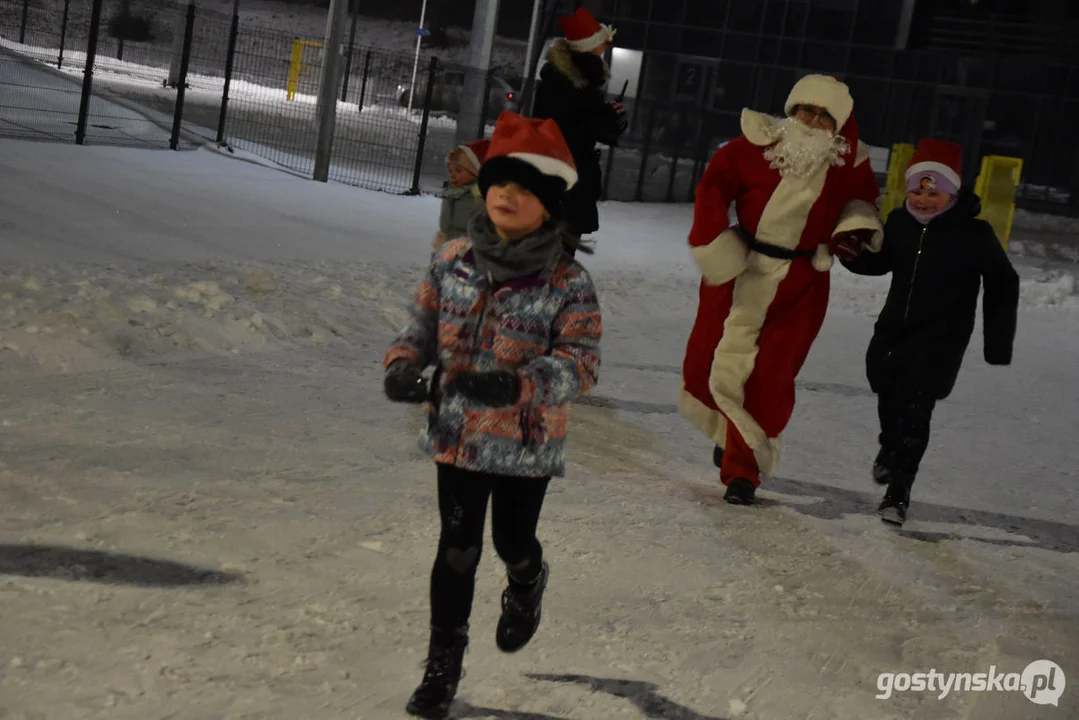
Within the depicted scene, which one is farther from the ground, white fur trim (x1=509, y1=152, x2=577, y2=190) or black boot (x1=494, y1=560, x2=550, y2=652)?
white fur trim (x1=509, y1=152, x2=577, y2=190)

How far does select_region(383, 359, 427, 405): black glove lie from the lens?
3684 mm

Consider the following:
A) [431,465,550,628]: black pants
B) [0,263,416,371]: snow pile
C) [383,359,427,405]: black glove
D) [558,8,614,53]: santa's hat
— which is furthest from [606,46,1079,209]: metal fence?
[383,359,427,405]: black glove

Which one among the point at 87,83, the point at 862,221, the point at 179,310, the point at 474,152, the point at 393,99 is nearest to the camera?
the point at 862,221

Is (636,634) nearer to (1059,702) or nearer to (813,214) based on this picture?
(1059,702)

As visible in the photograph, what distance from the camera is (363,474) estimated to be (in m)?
6.20

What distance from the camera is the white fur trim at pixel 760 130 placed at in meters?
6.48

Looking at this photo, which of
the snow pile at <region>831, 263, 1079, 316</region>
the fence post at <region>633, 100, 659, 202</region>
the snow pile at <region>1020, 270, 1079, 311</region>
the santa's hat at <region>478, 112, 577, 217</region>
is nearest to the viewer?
the santa's hat at <region>478, 112, 577, 217</region>

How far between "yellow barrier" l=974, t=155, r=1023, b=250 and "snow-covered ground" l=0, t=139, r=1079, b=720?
11661 millimetres

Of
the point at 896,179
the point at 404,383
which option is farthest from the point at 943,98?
the point at 404,383

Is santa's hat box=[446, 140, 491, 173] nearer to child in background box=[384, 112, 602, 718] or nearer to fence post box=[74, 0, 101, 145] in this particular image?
child in background box=[384, 112, 602, 718]

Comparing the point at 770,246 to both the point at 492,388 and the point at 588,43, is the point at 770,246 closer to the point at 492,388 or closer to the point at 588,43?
the point at 588,43

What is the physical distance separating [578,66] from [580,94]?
6.1 inches

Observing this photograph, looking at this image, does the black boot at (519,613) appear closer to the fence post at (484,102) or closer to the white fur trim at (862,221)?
the white fur trim at (862,221)

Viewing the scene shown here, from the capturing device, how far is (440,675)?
380 cm
